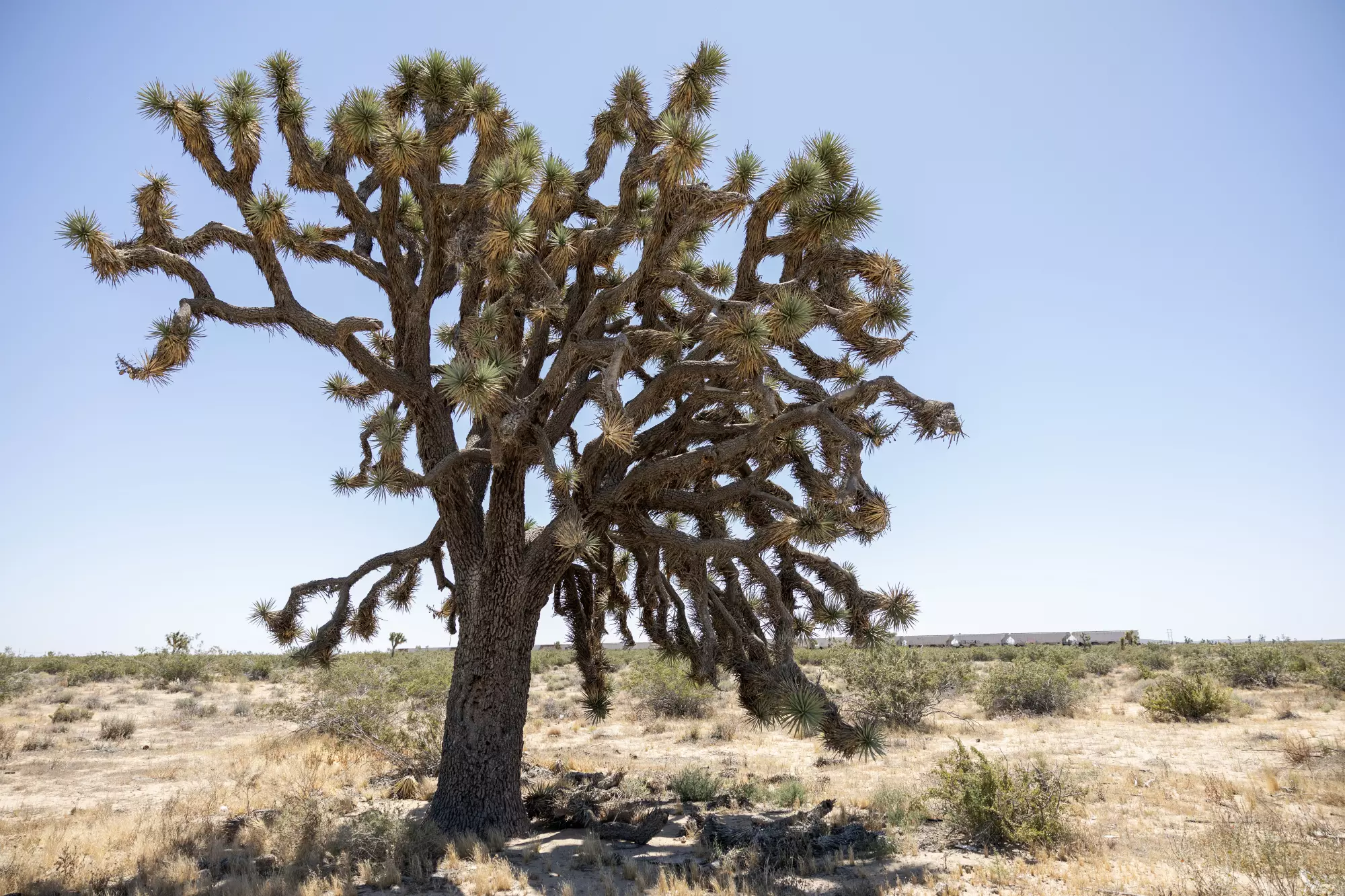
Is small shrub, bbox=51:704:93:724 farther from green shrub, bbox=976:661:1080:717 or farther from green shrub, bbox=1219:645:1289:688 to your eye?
green shrub, bbox=1219:645:1289:688

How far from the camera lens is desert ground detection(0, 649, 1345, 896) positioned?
654 centimetres

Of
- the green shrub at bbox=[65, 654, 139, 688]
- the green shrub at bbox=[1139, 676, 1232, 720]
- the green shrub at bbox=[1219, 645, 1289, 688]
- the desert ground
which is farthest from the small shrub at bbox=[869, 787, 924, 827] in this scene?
the green shrub at bbox=[65, 654, 139, 688]

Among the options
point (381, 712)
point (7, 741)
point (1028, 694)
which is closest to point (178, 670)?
point (7, 741)

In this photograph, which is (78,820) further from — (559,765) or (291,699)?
(291,699)

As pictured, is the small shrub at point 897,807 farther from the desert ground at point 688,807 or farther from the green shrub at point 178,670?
the green shrub at point 178,670

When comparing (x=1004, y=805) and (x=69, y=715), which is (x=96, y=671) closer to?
(x=69, y=715)

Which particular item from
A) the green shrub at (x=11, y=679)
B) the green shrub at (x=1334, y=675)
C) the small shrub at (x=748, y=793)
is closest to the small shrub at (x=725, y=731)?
the small shrub at (x=748, y=793)

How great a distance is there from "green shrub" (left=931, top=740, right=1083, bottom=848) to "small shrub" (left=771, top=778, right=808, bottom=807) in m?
2.31

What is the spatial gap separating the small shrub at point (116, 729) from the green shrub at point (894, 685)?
16446mm

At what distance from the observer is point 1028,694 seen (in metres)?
18.5

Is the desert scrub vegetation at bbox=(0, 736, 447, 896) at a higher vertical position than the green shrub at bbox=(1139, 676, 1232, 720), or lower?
higher

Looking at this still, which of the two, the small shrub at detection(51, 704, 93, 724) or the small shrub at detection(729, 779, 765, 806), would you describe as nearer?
the small shrub at detection(729, 779, 765, 806)

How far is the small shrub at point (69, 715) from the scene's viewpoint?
17.7 meters

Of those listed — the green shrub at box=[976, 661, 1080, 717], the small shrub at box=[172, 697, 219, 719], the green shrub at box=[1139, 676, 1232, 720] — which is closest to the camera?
the green shrub at box=[1139, 676, 1232, 720]
